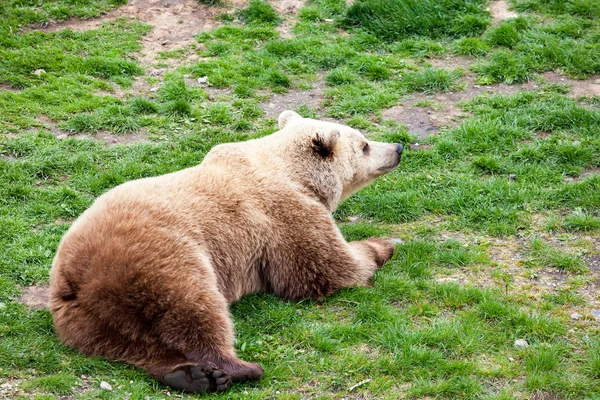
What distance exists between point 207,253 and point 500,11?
25.2 ft

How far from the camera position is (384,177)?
8.75 meters

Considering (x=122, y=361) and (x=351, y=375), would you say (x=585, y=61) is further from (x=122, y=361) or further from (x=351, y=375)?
(x=122, y=361)

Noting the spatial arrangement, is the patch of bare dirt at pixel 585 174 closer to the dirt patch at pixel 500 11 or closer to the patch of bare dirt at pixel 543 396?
the patch of bare dirt at pixel 543 396

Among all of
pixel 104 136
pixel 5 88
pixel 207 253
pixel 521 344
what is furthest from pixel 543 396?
pixel 5 88

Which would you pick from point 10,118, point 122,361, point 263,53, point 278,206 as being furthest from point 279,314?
point 263,53

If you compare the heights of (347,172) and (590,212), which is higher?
(347,172)

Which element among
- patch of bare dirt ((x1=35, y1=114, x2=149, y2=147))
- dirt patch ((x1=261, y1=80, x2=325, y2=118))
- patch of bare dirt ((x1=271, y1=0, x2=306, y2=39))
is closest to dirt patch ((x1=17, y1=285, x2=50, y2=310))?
patch of bare dirt ((x1=35, y1=114, x2=149, y2=147))

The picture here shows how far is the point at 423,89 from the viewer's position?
34.3ft

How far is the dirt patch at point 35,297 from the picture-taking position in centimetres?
634

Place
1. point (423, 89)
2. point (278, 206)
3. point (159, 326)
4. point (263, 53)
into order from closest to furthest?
1. point (159, 326)
2. point (278, 206)
3. point (423, 89)
4. point (263, 53)

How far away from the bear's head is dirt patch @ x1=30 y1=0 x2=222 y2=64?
4.37 meters

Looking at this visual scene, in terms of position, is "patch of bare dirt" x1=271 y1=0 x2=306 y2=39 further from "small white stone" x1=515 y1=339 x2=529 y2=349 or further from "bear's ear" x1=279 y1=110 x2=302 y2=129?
"small white stone" x1=515 y1=339 x2=529 y2=349

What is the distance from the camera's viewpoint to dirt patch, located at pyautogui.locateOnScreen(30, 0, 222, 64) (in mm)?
11555

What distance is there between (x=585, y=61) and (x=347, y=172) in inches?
189
